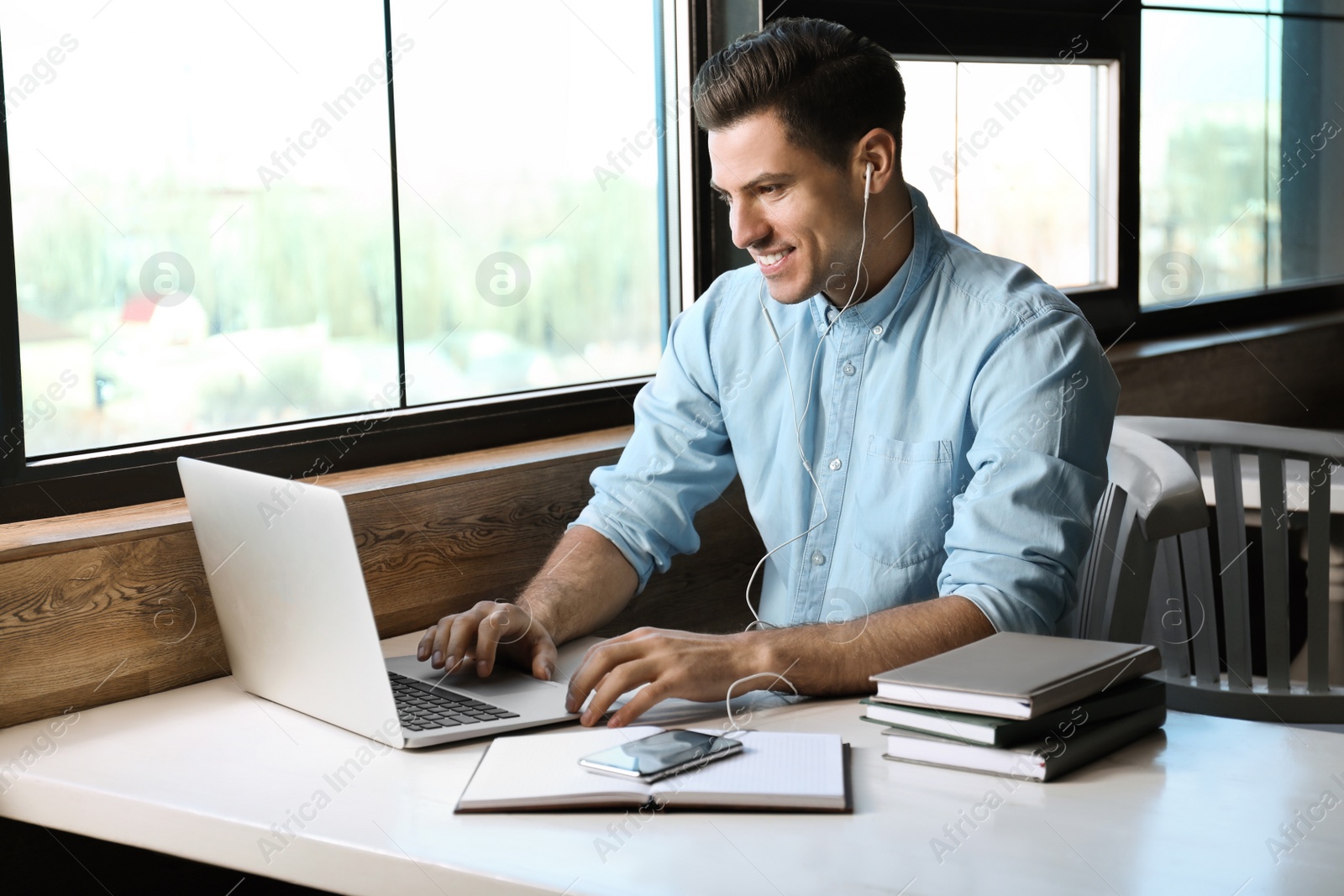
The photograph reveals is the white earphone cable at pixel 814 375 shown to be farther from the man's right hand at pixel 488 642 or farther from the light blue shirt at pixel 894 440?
the man's right hand at pixel 488 642

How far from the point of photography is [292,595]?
4.17 ft

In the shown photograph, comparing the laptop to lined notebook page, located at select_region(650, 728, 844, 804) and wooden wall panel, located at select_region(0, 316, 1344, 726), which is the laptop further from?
lined notebook page, located at select_region(650, 728, 844, 804)

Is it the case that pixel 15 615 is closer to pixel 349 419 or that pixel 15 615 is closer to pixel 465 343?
pixel 349 419

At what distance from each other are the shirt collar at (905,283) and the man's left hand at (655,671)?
21.7 inches

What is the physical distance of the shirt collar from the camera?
1690mm

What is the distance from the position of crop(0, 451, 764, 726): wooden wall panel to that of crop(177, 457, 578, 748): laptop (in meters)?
0.09

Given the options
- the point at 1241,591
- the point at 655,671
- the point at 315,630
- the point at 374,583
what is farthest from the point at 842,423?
the point at 1241,591

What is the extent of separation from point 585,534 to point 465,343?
49 cm

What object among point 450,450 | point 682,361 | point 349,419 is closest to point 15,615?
point 349,419

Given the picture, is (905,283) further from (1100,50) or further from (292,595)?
(1100,50)

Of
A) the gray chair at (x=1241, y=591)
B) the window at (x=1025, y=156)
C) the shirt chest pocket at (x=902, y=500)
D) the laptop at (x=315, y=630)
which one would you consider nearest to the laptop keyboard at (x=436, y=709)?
the laptop at (x=315, y=630)

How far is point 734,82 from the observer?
1.64m

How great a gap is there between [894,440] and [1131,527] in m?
0.43

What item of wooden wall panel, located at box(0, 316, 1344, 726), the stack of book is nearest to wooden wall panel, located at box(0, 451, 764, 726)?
wooden wall panel, located at box(0, 316, 1344, 726)
